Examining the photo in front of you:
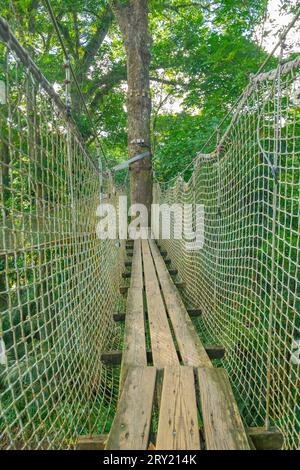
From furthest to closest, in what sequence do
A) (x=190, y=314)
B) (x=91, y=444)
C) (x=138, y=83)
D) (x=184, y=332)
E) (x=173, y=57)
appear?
(x=173, y=57) → (x=138, y=83) → (x=190, y=314) → (x=184, y=332) → (x=91, y=444)

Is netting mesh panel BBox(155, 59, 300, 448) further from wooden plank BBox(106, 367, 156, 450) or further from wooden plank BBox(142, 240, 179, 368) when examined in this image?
wooden plank BBox(106, 367, 156, 450)

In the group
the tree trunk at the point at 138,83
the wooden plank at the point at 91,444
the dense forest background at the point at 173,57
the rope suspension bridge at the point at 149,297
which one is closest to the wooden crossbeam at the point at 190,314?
the rope suspension bridge at the point at 149,297

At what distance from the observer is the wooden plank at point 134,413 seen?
0.90 metres

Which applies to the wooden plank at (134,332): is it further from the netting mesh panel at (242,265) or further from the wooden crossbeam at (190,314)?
the netting mesh panel at (242,265)

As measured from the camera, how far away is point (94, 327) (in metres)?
1.92

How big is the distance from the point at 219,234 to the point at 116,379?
149 cm

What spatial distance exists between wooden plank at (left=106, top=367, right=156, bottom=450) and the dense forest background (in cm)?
352

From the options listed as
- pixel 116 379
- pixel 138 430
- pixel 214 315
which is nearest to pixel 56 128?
pixel 138 430

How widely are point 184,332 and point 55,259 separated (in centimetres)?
79

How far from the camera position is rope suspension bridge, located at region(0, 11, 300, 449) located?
3.14ft

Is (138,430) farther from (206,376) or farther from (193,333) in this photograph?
(193,333)

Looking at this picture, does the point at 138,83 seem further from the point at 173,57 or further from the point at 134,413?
the point at 134,413

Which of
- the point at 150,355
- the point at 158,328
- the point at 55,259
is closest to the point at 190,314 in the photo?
the point at 158,328

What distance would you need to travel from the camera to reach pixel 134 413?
1009mm
